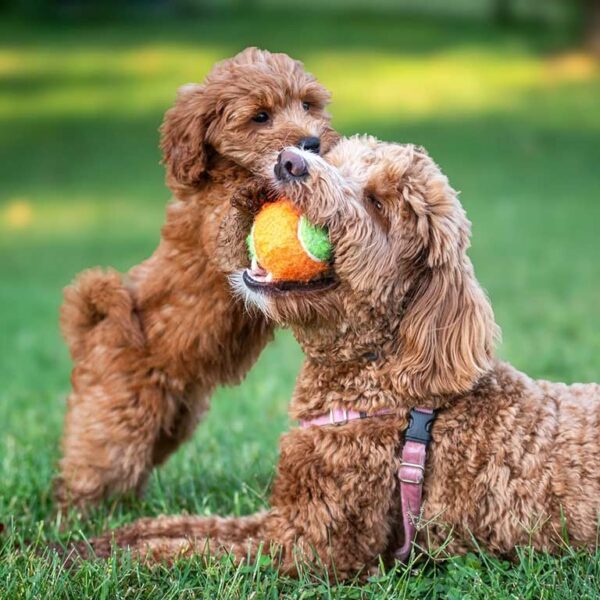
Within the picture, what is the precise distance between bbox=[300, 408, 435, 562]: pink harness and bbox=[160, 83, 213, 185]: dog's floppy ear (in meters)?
1.48

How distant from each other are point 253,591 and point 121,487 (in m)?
1.40

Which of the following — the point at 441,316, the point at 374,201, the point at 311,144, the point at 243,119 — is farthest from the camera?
the point at 243,119

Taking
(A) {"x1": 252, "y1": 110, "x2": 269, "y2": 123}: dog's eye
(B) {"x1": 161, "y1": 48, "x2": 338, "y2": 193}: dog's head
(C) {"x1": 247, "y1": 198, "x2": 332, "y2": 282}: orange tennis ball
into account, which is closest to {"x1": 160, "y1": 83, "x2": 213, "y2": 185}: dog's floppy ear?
(B) {"x1": 161, "y1": 48, "x2": 338, "y2": 193}: dog's head

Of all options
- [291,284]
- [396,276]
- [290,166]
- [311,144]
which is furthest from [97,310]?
[396,276]

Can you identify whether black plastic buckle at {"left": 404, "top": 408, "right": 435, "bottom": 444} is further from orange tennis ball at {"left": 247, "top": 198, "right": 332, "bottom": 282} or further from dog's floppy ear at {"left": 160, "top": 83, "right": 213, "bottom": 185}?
dog's floppy ear at {"left": 160, "top": 83, "right": 213, "bottom": 185}

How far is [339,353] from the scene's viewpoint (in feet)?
11.5

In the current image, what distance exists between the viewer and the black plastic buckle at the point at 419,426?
135 inches

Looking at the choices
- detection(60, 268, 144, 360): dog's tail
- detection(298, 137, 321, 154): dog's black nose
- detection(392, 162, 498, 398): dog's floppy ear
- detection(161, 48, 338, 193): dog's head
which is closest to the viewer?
detection(392, 162, 498, 398): dog's floppy ear

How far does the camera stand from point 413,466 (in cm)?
338

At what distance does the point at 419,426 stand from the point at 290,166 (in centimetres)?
94

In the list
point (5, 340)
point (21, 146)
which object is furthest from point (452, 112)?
point (5, 340)

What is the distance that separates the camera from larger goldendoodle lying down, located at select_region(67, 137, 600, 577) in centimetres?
335

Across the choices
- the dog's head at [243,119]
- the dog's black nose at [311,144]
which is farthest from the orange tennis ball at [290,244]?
the dog's head at [243,119]

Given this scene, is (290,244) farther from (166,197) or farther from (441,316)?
(166,197)
